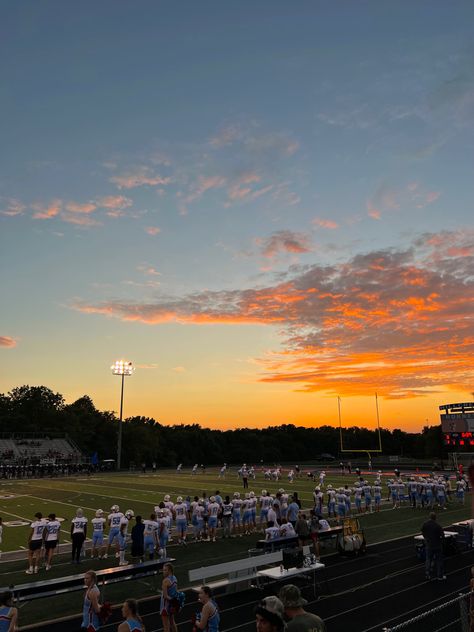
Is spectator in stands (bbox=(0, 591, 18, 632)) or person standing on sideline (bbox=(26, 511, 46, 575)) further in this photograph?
person standing on sideline (bbox=(26, 511, 46, 575))

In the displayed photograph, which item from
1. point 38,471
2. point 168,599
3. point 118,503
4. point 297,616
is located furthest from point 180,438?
point 297,616

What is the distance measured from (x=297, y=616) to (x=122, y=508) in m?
24.7

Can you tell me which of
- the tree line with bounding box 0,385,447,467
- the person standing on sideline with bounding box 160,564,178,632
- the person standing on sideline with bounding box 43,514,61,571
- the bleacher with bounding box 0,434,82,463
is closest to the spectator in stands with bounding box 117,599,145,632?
the person standing on sideline with bounding box 160,564,178,632

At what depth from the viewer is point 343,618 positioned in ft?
34.3

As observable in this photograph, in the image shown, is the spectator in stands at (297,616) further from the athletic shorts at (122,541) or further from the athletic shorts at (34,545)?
the athletic shorts at (122,541)

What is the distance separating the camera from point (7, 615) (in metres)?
7.15

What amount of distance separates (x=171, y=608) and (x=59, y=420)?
90.4 m

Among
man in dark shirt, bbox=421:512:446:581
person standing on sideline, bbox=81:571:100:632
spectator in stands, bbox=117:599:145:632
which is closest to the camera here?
spectator in stands, bbox=117:599:145:632

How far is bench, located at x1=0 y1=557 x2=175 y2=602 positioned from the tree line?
7564 cm

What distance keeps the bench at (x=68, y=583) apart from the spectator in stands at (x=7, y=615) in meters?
2.14

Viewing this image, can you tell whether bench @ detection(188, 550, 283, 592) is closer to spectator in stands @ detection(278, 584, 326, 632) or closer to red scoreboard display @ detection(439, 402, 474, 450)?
spectator in stands @ detection(278, 584, 326, 632)

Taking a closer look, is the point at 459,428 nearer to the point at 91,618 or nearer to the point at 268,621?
the point at 91,618

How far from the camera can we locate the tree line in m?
90.1

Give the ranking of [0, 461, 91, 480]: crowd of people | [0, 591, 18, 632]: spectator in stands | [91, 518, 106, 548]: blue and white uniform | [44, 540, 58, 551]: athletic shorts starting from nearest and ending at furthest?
1. [0, 591, 18, 632]: spectator in stands
2. [44, 540, 58, 551]: athletic shorts
3. [91, 518, 106, 548]: blue and white uniform
4. [0, 461, 91, 480]: crowd of people
